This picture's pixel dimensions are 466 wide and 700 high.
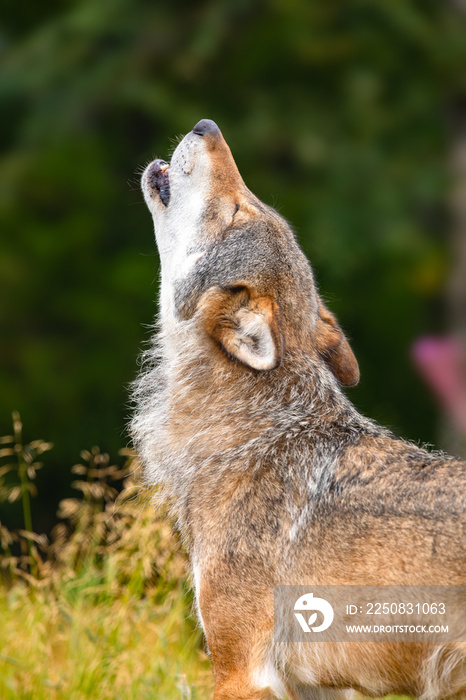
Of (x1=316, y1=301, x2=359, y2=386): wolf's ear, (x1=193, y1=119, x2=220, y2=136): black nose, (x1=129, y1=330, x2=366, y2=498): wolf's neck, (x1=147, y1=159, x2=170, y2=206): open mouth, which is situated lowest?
(x1=129, y1=330, x2=366, y2=498): wolf's neck

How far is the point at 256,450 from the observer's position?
11.7 ft

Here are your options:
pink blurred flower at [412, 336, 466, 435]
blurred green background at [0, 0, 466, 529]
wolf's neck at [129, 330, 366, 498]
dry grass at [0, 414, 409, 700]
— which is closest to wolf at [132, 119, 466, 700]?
wolf's neck at [129, 330, 366, 498]

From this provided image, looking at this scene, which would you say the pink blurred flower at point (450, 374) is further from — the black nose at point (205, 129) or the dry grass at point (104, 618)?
the black nose at point (205, 129)

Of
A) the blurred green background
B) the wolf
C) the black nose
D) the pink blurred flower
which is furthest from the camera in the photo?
the blurred green background

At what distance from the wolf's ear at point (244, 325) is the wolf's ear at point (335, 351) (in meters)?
0.46

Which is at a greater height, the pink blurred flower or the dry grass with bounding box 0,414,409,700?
the pink blurred flower

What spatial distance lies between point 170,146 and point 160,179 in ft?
14.3

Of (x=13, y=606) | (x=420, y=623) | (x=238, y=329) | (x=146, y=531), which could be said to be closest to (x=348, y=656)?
(x=420, y=623)

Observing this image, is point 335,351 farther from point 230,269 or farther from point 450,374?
point 450,374

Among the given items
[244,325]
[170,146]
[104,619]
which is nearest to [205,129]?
[244,325]

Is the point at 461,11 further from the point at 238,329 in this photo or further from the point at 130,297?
the point at 238,329

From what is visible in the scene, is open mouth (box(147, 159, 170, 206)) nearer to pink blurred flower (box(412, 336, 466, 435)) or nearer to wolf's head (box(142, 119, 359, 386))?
wolf's head (box(142, 119, 359, 386))

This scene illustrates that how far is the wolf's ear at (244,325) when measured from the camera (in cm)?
345

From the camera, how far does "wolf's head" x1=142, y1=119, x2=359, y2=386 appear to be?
3.62 meters
